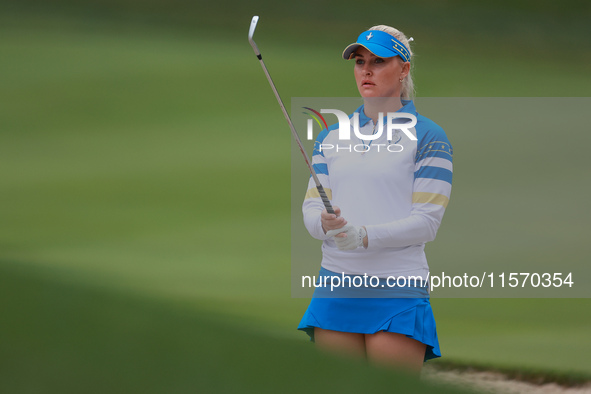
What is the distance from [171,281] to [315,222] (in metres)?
0.69

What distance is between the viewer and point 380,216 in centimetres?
81

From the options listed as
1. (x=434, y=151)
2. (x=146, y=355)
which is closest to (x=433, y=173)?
(x=434, y=151)

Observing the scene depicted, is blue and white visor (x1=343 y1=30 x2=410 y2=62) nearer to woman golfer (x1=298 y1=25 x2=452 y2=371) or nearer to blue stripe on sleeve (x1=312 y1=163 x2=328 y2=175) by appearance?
woman golfer (x1=298 y1=25 x2=452 y2=371)

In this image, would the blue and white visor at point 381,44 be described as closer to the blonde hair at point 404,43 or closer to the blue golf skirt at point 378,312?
the blonde hair at point 404,43

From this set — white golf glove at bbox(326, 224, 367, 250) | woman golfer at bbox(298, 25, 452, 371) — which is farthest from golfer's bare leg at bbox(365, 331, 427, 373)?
white golf glove at bbox(326, 224, 367, 250)

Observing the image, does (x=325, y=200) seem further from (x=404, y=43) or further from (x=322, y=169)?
(x=404, y=43)

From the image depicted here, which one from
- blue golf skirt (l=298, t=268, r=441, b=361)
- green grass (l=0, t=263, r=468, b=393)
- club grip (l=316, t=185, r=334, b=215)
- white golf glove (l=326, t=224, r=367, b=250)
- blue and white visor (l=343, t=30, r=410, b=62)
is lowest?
green grass (l=0, t=263, r=468, b=393)

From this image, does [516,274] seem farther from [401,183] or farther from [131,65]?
[131,65]

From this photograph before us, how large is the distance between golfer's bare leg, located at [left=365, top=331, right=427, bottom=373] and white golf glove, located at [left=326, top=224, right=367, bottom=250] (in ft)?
0.33

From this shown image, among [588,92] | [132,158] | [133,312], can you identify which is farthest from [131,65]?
[133,312]

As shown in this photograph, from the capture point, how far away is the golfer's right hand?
78 centimetres

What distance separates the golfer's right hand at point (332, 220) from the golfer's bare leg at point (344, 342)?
0.41 feet

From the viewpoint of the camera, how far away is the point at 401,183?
2.64 ft

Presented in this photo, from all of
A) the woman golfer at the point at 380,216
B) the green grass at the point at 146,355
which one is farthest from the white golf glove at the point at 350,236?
the green grass at the point at 146,355
